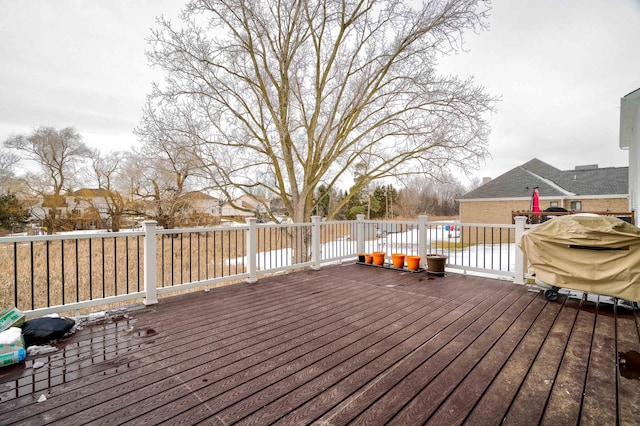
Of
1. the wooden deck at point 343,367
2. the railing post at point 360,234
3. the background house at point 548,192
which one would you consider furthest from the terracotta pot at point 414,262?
the background house at point 548,192

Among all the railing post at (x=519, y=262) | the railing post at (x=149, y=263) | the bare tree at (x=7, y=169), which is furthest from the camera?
the bare tree at (x=7, y=169)

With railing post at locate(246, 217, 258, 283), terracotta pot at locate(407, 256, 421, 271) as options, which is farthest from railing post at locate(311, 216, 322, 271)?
terracotta pot at locate(407, 256, 421, 271)

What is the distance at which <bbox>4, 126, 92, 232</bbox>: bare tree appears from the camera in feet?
50.3

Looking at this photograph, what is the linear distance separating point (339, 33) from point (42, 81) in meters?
10.8

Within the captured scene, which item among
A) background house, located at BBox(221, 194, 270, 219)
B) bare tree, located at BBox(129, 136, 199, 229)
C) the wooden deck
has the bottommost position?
the wooden deck

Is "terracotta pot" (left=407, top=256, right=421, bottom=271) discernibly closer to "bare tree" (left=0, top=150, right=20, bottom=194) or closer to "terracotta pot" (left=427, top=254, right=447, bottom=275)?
"terracotta pot" (left=427, top=254, right=447, bottom=275)

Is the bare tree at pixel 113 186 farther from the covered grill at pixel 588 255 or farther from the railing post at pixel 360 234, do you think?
the covered grill at pixel 588 255

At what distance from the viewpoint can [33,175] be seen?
15562 millimetres

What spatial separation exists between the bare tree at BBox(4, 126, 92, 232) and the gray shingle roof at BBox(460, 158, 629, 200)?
23.5 meters

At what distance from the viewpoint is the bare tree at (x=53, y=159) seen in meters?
15.3

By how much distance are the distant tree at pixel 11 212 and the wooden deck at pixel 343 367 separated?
1822cm

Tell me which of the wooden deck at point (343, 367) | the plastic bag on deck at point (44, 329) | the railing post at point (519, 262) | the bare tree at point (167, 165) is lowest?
the wooden deck at point (343, 367)

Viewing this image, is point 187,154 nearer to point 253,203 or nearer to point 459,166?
point 253,203

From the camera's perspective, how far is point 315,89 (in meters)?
7.66
